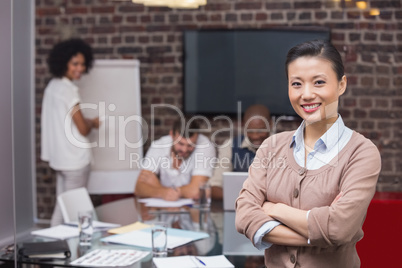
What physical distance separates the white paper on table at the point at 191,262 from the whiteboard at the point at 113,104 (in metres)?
2.29

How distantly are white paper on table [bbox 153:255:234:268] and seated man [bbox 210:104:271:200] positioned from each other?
27.6 inches

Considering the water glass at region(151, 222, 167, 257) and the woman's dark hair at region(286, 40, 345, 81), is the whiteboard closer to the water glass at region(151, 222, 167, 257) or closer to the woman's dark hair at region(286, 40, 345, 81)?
the water glass at region(151, 222, 167, 257)

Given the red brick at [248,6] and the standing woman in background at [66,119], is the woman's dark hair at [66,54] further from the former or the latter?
the red brick at [248,6]

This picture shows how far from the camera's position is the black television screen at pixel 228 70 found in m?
4.22

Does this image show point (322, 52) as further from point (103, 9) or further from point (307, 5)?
point (103, 9)

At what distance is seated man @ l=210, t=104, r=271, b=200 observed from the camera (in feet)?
9.29

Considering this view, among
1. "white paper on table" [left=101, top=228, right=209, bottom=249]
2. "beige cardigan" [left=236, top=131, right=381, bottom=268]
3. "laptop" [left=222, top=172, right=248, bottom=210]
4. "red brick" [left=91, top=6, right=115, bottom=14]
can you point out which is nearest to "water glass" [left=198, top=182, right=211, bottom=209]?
"laptop" [left=222, top=172, right=248, bottom=210]

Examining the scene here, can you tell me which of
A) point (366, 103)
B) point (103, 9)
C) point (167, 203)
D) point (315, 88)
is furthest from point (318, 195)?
point (103, 9)

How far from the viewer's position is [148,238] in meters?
2.36

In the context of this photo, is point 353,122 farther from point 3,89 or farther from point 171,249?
point 3,89

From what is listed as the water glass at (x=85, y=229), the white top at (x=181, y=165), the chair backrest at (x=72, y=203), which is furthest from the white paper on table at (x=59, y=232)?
the white top at (x=181, y=165)

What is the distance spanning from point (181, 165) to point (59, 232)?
3.70 feet

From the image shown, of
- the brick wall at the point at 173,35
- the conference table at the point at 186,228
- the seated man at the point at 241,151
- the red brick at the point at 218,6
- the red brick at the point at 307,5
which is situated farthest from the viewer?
the red brick at the point at 218,6

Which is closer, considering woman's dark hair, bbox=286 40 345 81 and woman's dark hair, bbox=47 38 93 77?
woman's dark hair, bbox=286 40 345 81
